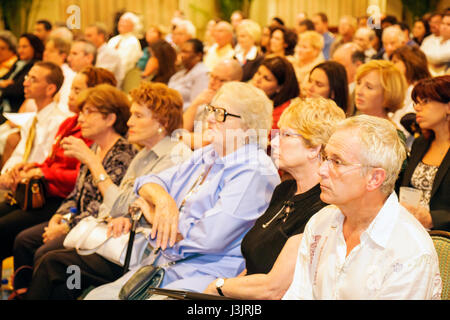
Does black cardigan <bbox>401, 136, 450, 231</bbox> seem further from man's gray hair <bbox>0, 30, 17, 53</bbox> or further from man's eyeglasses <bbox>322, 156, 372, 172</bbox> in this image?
man's gray hair <bbox>0, 30, 17, 53</bbox>

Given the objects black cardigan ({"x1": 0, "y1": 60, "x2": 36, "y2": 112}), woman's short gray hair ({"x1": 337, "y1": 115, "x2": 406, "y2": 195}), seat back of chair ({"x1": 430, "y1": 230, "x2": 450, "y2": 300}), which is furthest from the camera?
black cardigan ({"x1": 0, "y1": 60, "x2": 36, "y2": 112})

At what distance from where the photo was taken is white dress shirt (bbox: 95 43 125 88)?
264 inches

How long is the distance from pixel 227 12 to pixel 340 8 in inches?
102

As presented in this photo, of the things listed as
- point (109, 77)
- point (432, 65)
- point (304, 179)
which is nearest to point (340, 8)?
point (432, 65)

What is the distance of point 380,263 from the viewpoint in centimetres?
162

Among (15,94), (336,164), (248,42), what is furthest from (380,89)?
(15,94)

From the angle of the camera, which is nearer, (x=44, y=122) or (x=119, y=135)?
(x=119, y=135)

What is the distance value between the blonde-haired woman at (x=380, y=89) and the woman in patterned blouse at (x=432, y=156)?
52 cm

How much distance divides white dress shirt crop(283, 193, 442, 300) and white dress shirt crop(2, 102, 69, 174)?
3052 mm

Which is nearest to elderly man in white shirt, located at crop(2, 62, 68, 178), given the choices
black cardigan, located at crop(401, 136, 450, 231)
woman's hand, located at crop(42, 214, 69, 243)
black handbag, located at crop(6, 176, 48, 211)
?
black handbag, located at crop(6, 176, 48, 211)

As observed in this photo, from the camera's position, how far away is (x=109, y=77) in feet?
14.4

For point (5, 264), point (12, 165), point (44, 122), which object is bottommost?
point (5, 264)

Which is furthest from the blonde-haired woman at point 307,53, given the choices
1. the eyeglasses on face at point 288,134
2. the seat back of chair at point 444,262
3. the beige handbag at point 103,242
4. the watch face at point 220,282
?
the seat back of chair at point 444,262

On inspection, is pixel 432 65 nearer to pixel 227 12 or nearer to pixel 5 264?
pixel 5 264
